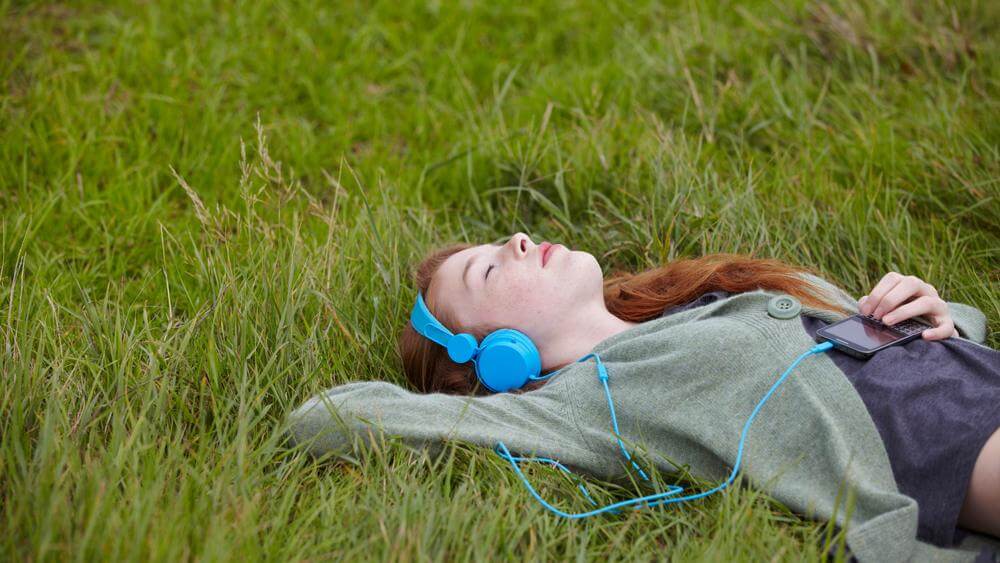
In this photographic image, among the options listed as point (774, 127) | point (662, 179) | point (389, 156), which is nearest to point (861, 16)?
point (774, 127)

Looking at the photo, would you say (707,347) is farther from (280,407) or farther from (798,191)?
(798,191)

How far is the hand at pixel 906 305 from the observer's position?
268cm

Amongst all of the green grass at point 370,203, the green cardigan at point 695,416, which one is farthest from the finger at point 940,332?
the green grass at point 370,203

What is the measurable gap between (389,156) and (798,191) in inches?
79.8

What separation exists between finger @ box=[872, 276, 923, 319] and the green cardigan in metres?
0.15

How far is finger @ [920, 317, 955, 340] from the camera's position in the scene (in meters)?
2.65

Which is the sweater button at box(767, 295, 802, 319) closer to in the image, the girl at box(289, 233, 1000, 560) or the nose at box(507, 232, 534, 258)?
the girl at box(289, 233, 1000, 560)

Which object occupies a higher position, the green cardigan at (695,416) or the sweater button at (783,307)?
the sweater button at (783,307)

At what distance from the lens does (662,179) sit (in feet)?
12.4

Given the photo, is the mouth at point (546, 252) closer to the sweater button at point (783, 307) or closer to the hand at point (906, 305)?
the sweater button at point (783, 307)

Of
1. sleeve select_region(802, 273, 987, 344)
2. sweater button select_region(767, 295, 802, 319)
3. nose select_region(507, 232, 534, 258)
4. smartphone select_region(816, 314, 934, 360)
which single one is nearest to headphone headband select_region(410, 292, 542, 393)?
nose select_region(507, 232, 534, 258)

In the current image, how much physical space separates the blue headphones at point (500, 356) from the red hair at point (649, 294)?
0.06 m

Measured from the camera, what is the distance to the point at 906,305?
8.86ft

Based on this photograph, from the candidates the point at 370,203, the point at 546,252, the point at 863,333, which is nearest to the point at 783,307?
the point at 863,333
